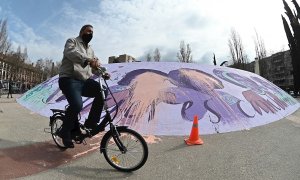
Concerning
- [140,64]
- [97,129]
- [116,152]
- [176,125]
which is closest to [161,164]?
[116,152]

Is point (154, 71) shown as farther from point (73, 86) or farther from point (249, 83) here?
point (73, 86)

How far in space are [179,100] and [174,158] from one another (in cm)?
360

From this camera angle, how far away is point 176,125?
7016 mm

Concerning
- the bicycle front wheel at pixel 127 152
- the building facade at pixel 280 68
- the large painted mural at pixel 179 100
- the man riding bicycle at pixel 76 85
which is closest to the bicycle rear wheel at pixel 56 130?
the man riding bicycle at pixel 76 85

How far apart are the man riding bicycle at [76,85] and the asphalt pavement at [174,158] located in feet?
1.76

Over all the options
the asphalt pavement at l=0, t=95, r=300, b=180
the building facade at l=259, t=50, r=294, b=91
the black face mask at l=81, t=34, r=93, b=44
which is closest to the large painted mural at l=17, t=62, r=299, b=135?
the asphalt pavement at l=0, t=95, r=300, b=180

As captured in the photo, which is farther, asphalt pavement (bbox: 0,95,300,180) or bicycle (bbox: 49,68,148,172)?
bicycle (bbox: 49,68,148,172)

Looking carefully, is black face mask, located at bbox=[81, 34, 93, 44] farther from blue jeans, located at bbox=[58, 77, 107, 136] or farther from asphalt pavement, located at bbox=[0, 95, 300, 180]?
asphalt pavement, located at bbox=[0, 95, 300, 180]

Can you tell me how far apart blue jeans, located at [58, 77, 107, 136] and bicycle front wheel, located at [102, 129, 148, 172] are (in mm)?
549

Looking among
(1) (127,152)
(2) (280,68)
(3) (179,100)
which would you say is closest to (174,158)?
(1) (127,152)

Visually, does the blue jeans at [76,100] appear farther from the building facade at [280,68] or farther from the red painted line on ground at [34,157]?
the building facade at [280,68]

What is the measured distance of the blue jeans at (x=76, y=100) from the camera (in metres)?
4.49

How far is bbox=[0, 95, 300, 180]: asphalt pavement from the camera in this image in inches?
154

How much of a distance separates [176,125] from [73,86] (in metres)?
3.20
